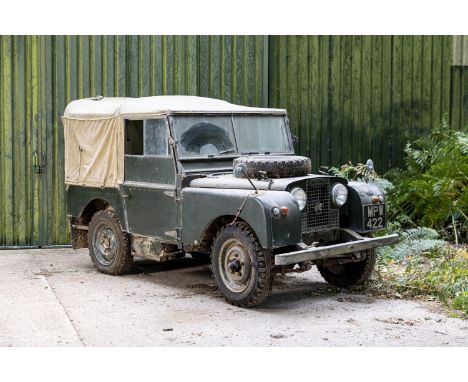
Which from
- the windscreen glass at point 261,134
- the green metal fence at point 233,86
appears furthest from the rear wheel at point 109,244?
the green metal fence at point 233,86

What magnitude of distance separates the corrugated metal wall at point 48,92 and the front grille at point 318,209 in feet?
14.8

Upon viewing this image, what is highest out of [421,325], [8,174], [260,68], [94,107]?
[260,68]

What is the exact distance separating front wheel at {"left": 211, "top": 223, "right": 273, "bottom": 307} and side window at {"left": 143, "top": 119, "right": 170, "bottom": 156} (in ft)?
4.36

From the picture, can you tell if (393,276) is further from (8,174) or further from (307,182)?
(8,174)

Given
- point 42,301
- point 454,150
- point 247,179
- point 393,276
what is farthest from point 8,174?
point 454,150

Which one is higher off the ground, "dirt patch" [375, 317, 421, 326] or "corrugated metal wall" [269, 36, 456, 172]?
"corrugated metal wall" [269, 36, 456, 172]

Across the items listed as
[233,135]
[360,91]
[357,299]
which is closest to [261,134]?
[233,135]

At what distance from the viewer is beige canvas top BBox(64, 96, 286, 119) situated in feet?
28.0

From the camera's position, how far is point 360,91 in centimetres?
1247

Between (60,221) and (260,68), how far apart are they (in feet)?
12.9

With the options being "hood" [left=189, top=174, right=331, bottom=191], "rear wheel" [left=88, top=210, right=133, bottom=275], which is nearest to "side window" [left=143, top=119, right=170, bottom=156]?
"hood" [left=189, top=174, right=331, bottom=191]

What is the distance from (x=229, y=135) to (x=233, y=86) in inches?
130

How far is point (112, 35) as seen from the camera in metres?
11.4

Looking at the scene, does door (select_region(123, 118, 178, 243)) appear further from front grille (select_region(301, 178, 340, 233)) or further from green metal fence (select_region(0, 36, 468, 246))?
green metal fence (select_region(0, 36, 468, 246))
